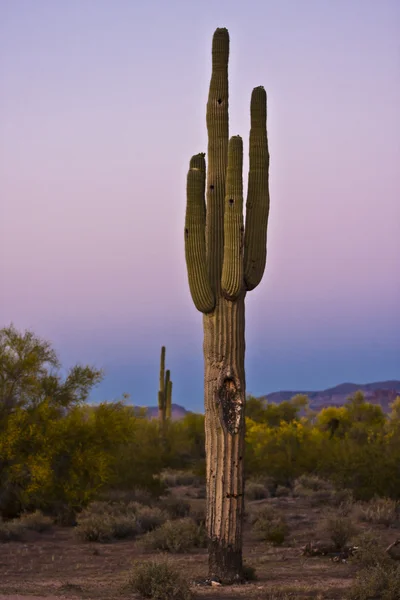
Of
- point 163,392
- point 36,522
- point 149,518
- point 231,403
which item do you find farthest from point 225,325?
point 163,392

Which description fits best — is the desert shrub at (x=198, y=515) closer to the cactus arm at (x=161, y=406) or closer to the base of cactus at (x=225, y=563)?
the base of cactus at (x=225, y=563)

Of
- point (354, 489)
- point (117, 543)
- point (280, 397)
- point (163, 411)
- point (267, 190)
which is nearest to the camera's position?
point (267, 190)

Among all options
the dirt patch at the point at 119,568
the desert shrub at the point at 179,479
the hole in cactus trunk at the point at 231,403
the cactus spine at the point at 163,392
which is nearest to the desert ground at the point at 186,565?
the dirt patch at the point at 119,568

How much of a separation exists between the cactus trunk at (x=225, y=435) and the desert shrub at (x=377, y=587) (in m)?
2.06

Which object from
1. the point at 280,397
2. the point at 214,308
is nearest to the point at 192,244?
the point at 214,308

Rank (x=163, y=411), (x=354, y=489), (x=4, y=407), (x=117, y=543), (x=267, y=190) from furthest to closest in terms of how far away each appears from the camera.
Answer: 1. (x=163, y=411)
2. (x=354, y=489)
3. (x=4, y=407)
4. (x=117, y=543)
5. (x=267, y=190)

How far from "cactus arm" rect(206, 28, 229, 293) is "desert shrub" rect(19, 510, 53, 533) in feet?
28.9

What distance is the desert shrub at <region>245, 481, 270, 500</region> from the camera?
82.4 feet

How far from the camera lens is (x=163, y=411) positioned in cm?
3444

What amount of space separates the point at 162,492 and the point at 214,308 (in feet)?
39.7

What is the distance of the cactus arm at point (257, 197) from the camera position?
13930 millimetres

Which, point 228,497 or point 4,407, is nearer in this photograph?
point 228,497

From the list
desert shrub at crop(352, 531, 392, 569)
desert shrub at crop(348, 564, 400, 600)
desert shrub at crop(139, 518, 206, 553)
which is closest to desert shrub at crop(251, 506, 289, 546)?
desert shrub at crop(139, 518, 206, 553)

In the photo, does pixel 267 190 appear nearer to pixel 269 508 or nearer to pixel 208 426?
pixel 208 426
